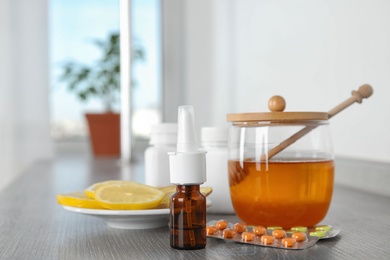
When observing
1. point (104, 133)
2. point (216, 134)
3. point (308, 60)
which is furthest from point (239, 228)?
point (104, 133)

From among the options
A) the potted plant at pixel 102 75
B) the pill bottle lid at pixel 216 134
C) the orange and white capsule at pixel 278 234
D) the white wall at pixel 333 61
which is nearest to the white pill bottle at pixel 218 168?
the pill bottle lid at pixel 216 134

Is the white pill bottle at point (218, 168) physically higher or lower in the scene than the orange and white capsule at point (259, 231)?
higher

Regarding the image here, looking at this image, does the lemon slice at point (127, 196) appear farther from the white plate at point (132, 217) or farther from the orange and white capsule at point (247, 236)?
the orange and white capsule at point (247, 236)

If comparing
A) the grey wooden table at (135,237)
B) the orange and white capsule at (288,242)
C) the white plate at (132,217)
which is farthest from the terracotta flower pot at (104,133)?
the orange and white capsule at (288,242)

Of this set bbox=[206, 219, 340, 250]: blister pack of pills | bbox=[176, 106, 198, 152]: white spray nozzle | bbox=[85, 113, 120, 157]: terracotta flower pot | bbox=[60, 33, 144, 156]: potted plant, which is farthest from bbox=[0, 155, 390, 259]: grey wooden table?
bbox=[60, 33, 144, 156]: potted plant

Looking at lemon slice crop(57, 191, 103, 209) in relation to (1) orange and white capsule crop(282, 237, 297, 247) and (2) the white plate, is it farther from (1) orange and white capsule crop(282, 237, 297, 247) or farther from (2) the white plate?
(1) orange and white capsule crop(282, 237, 297, 247)

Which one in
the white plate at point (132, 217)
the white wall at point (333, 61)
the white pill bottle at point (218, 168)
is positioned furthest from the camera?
the white wall at point (333, 61)

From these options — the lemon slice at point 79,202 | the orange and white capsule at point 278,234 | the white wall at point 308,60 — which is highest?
the white wall at point 308,60

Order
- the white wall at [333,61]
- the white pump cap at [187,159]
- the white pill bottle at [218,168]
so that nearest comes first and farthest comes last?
the white pump cap at [187,159] → the white pill bottle at [218,168] → the white wall at [333,61]

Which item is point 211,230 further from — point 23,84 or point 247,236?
point 23,84

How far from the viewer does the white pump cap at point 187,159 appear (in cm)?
67

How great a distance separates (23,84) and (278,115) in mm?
2080

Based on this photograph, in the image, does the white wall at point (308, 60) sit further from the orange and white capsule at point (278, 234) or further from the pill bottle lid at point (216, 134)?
the orange and white capsule at point (278, 234)

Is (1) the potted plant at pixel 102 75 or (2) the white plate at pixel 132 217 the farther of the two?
(1) the potted plant at pixel 102 75
